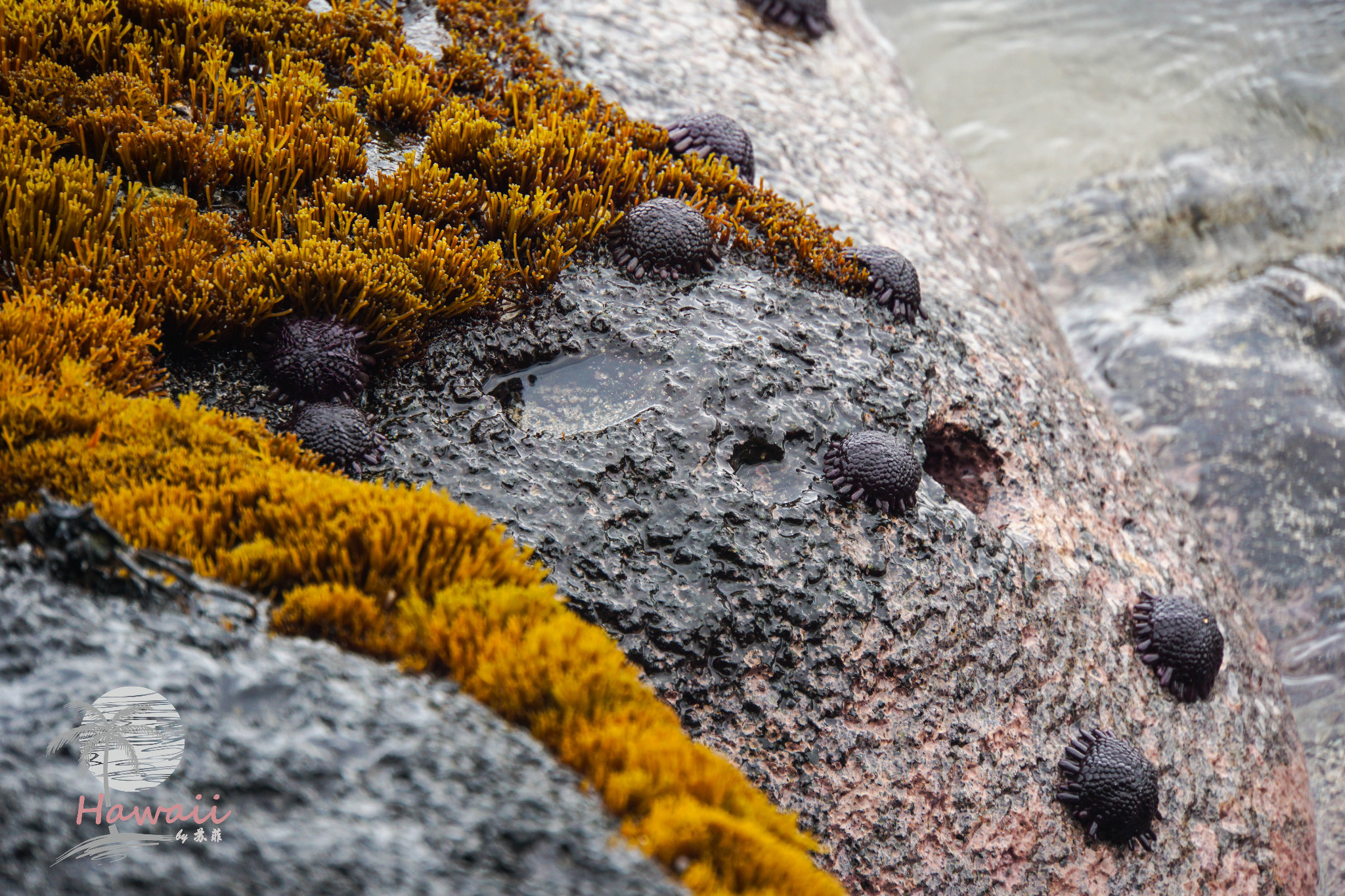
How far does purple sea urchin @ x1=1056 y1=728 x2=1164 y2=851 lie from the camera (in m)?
3.60

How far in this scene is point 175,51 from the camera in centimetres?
395

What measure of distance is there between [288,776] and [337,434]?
1.56 m

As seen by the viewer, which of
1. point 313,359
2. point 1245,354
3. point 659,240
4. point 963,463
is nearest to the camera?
point 313,359

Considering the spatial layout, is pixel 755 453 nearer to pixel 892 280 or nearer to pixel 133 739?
pixel 892 280

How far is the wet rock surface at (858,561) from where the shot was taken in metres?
3.33

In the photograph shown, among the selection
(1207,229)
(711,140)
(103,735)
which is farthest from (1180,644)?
(1207,229)

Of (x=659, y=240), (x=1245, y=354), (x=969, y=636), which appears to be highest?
(x=659, y=240)

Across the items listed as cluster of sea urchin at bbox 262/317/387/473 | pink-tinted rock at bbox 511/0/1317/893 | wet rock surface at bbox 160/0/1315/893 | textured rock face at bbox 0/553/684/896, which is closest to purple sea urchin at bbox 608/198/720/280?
wet rock surface at bbox 160/0/1315/893

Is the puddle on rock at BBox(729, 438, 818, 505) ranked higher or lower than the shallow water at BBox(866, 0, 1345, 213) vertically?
lower

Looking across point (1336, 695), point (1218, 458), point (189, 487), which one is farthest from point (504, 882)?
point (1218, 458)

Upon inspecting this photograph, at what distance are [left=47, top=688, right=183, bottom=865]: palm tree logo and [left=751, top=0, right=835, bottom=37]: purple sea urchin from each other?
6.42 m

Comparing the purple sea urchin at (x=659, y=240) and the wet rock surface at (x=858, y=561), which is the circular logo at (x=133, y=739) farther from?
the purple sea urchin at (x=659, y=240)

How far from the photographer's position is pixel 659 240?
13.1 feet

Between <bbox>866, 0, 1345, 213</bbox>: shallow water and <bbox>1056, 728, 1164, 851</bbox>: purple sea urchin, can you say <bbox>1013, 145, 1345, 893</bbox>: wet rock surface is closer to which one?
<bbox>866, 0, 1345, 213</bbox>: shallow water
